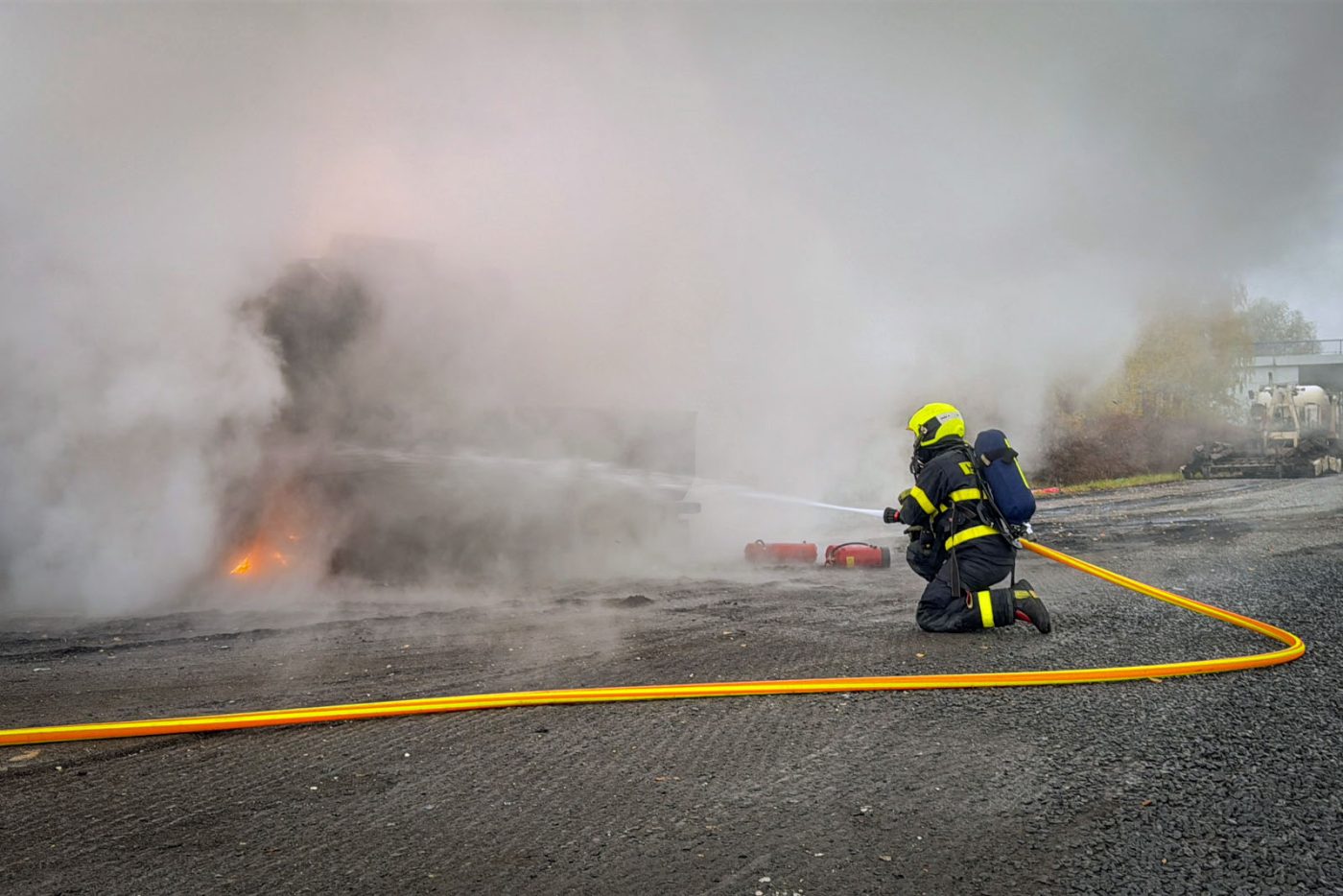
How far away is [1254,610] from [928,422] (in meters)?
2.40

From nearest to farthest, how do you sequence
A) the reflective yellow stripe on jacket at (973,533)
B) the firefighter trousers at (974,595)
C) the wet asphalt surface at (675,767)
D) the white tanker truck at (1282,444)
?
the wet asphalt surface at (675,767)
the firefighter trousers at (974,595)
the reflective yellow stripe on jacket at (973,533)
the white tanker truck at (1282,444)

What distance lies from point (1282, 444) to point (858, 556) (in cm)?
1739

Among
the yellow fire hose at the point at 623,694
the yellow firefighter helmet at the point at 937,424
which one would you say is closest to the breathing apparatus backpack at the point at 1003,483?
the yellow firefighter helmet at the point at 937,424

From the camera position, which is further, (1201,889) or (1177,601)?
(1177,601)

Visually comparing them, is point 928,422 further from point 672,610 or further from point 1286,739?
point 1286,739

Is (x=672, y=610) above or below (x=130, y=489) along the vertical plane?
below

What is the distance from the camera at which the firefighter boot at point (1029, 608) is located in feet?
16.5

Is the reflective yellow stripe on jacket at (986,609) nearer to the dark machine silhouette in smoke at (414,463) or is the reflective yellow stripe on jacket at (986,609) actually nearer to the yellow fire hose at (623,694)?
the yellow fire hose at (623,694)

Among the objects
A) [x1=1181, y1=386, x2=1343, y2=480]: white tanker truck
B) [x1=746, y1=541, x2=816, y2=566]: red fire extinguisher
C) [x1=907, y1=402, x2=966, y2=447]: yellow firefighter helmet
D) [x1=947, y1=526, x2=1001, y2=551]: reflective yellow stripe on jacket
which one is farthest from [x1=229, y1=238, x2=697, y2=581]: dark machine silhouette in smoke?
[x1=1181, y1=386, x2=1343, y2=480]: white tanker truck

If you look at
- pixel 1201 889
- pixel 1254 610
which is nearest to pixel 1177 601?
pixel 1254 610

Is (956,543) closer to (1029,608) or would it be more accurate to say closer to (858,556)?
(1029,608)

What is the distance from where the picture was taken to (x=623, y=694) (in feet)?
12.6

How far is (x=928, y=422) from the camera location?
18.2 feet

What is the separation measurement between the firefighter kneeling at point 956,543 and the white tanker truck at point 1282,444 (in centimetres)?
1692
